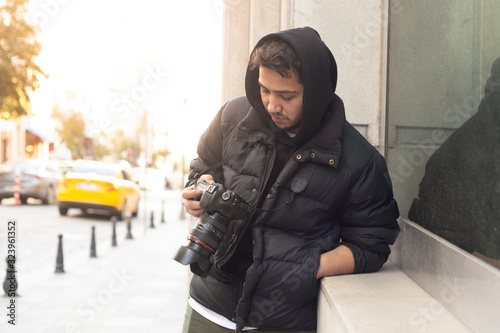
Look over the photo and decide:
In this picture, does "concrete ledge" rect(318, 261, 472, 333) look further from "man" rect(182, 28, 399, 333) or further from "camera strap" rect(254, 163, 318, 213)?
"camera strap" rect(254, 163, 318, 213)

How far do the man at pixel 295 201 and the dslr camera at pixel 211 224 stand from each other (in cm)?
5

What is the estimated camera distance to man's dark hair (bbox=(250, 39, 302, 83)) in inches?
82.2

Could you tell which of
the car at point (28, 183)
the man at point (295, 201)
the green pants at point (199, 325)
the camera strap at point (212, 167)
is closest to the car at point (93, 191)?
the car at point (28, 183)

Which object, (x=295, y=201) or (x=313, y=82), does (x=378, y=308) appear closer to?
(x=295, y=201)

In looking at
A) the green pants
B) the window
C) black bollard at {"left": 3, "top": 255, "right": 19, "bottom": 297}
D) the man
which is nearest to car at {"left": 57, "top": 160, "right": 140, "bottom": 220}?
black bollard at {"left": 3, "top": 255, "right": 19, "bottom": 297}

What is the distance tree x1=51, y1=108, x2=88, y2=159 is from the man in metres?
57.2

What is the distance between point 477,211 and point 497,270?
13.5 inches

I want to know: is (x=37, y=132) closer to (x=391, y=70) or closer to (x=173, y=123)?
(x=391, y=70)

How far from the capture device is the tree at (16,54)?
20344mm

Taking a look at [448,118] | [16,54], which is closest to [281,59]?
[448,118]

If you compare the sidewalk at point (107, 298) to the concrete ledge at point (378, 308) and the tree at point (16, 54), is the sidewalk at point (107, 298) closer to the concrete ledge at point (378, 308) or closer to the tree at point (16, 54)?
the concrete ledge at point (378, 308)

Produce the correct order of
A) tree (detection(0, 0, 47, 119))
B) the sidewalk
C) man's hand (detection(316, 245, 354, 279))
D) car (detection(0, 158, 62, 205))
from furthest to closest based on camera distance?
tree (detection(0, 0, 47, 119)) → car (detection(0, 158, 62, 205)) → the sidewalk → man's hand (detection(316, 245, 354, 279))

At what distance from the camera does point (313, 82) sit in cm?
209

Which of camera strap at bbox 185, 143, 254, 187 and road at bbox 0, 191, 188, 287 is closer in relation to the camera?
camera strap at bbox 185, 143, 254, 187
